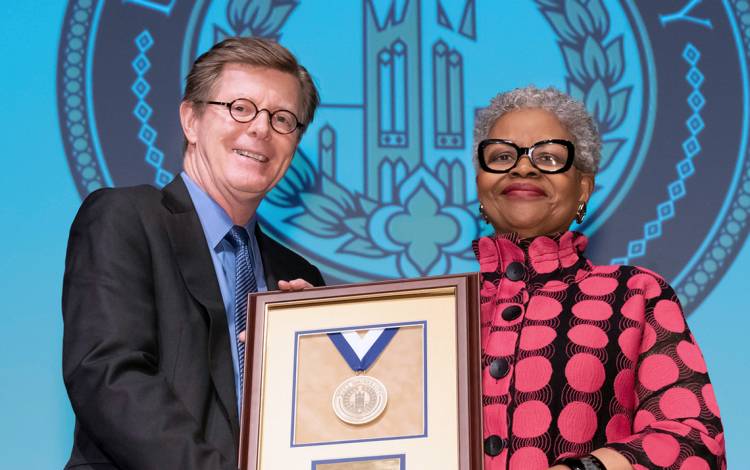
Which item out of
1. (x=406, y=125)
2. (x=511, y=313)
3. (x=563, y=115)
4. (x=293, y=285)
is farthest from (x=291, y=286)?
(x=406, y=125)

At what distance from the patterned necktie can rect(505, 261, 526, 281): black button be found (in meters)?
0.49

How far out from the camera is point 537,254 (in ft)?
6.72

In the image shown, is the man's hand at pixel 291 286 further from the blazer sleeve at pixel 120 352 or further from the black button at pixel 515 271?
the black button at pixel 515 271

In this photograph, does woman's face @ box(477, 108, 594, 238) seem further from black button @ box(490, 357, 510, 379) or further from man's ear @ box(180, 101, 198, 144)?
man's ear @ box(180, 101, 198, 144)

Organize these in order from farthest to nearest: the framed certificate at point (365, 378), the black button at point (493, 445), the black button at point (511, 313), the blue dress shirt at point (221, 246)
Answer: the blue dress shirt at point (221, 246), the black button at point (511, 313), the black button at point (493, 445), the framed certificate at point (365, 378)

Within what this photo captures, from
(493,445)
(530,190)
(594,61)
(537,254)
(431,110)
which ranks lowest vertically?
(493,445)

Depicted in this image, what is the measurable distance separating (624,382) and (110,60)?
1429 millimetres

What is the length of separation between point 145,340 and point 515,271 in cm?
68

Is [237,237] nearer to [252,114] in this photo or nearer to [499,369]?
[252,114]

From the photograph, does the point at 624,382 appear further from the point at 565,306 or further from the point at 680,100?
the point at 680,100

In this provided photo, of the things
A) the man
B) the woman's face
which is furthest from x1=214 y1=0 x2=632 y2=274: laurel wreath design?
the woman's face

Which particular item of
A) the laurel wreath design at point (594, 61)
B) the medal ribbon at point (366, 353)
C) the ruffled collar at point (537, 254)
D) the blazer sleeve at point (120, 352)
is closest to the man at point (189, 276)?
the blazer sleeve at point (120, 352)

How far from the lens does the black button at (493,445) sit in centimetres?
185

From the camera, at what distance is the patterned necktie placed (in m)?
2.04
